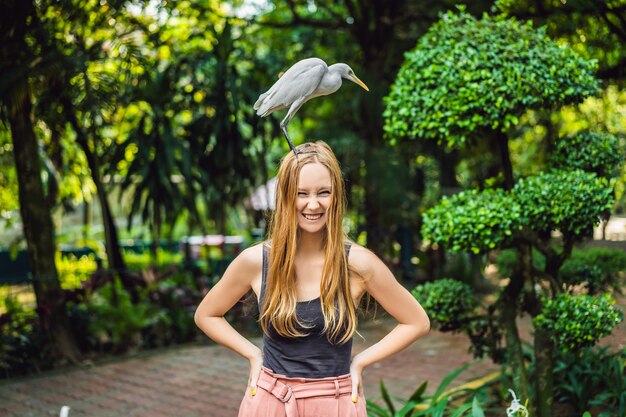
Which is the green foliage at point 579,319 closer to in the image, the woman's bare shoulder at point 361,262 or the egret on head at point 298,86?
the woman's bare shoulder at point 361,262

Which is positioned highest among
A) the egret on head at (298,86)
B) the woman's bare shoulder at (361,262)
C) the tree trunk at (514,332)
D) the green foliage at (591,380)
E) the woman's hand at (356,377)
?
the egret on head at (298,86)

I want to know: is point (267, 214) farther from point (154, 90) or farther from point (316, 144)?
point (154, 90)

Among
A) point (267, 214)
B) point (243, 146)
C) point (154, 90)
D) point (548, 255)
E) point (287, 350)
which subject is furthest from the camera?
point (243, 146)

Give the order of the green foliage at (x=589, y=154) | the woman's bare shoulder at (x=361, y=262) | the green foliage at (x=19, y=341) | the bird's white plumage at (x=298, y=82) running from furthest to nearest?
the green foliage at (x=19, y=341), the green foliage at (x=589, y=154), the bird's white plumage at (x=298, y=82), the woman's bare shoulder at (x=361, y=262)

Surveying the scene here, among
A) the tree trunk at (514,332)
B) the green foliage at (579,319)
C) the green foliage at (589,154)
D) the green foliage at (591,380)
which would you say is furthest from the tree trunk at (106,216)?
the green foliage at (579,319)

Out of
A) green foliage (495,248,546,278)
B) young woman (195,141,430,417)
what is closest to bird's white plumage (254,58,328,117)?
young woman (195,141,430,417)

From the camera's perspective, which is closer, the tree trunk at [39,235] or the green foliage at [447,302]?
the green foliage at [447,302]

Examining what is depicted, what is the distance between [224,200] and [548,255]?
5.12 m

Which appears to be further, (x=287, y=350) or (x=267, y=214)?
(x=267, y=214)

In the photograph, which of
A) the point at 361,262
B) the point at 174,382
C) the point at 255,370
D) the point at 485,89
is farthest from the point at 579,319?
the point at 174,382

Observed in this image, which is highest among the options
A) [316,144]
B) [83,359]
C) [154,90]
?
[154,90]

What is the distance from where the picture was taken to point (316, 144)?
8.22 feet

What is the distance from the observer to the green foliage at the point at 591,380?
4633mm

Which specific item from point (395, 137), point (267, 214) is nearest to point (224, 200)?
point (395, 137)
